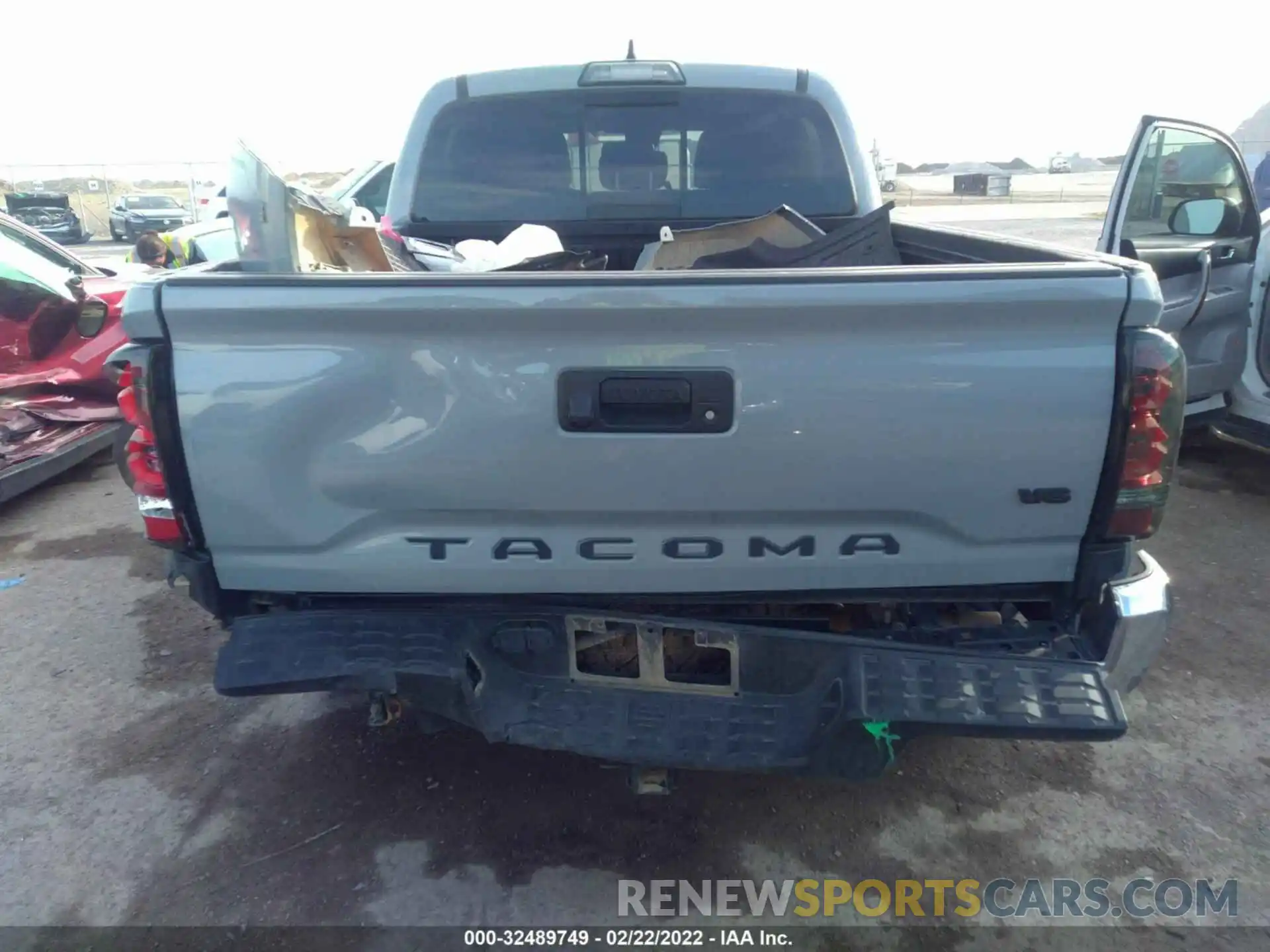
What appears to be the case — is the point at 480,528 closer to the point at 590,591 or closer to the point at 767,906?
the point at 590,591

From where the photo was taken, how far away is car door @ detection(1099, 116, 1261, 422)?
4824 millimetres

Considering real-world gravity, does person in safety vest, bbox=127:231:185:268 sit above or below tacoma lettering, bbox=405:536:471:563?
below

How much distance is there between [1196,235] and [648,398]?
14.0 ft

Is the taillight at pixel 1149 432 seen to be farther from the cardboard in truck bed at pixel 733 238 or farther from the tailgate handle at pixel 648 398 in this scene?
the cardboard in truck bed at pixel 733 238

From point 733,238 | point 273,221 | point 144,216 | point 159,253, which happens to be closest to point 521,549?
point 273,221

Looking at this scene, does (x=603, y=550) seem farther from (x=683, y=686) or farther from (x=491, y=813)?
(x=491, y=813)

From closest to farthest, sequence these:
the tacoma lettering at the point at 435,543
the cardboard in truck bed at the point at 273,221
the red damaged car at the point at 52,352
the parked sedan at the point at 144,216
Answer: the tacoma lettering at the point at 435,543 < the cardboard in truck bed at the point at 273,221 < the red damaged car at the point at 52,352 < the parked sedan at the point at 144,216

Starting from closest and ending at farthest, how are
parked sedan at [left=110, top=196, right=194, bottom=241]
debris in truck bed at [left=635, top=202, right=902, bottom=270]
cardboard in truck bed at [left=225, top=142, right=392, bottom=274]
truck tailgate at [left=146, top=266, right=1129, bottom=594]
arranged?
truck tailgate at [left=146, top=266, right=1129, bottom=594], cardboard in truck bed at [left=225, top=142, right=392, bottom=274], debris in truck bed at [left=635, top=202, right=902, bottom=270], parked sedan at [left=110, top=196, right=194, bottom=241]

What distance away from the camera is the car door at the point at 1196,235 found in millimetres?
4824

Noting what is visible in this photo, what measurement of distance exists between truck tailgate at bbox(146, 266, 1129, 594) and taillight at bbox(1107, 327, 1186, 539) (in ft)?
0.20

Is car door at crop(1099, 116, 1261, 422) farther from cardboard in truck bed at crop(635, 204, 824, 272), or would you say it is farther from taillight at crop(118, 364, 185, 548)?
taillight at crop(118, 364, 185, 548)

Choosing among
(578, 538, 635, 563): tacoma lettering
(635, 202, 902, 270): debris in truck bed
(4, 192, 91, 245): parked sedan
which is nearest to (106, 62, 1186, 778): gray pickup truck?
(578, 538, 635, 563): tacoma lettering

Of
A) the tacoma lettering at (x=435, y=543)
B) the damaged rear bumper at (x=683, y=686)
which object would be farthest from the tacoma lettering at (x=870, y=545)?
the tacoma lettering at (x=435, y=543)

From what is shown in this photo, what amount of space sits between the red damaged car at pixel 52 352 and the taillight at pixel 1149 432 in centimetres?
583
